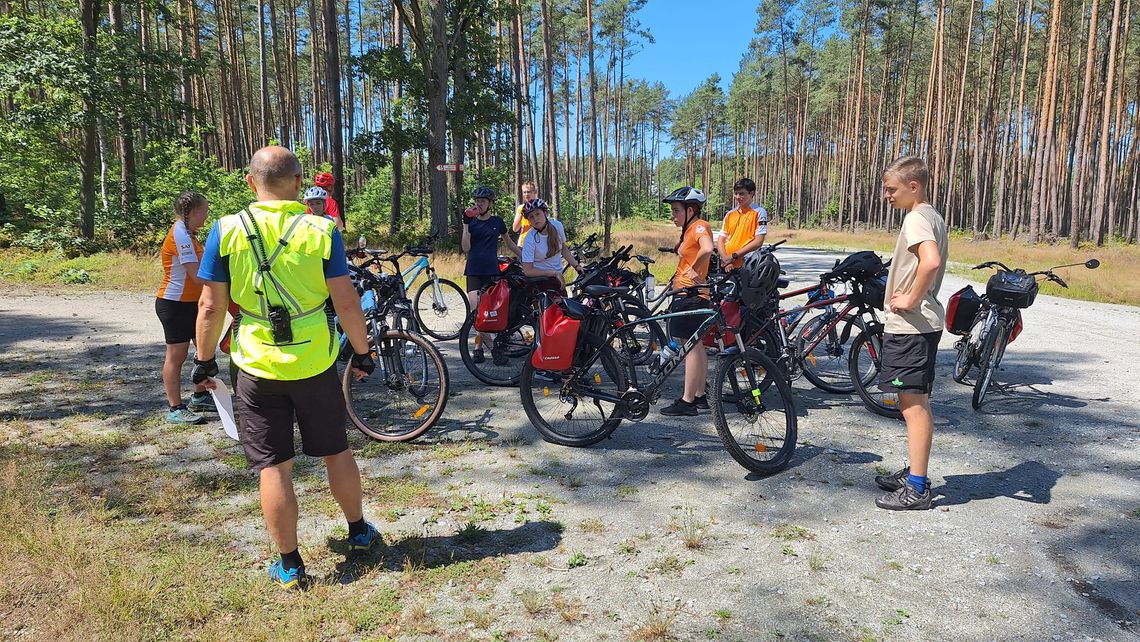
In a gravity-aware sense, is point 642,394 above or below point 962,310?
below

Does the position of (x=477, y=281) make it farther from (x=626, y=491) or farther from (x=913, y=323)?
(x=913, y=323)

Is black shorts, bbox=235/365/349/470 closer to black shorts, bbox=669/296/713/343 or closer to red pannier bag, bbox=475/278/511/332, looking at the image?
black shorts, bbox=669/296/713/343

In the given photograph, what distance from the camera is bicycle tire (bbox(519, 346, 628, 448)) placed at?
472 cm

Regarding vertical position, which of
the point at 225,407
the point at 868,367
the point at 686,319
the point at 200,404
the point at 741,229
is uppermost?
the point at 741,229

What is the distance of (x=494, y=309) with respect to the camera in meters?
6.36

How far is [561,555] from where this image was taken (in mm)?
3299

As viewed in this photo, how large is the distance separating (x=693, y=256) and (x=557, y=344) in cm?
152

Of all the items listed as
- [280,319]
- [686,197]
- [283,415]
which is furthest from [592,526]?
[686,197]

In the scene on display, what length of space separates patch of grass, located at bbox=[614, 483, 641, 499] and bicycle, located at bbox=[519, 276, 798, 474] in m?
0.64

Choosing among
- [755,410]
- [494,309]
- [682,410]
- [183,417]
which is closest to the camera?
[755,410]

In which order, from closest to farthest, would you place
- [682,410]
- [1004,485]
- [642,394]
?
1. [1004,485]
2. [642,394]
3. [682,410]

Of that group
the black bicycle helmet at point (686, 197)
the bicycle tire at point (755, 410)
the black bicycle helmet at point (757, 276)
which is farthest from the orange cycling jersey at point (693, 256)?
the bicycle tire at point (755, 410)

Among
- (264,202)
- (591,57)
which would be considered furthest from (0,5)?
(264,202)

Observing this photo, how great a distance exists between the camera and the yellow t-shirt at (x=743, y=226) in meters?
6.24
